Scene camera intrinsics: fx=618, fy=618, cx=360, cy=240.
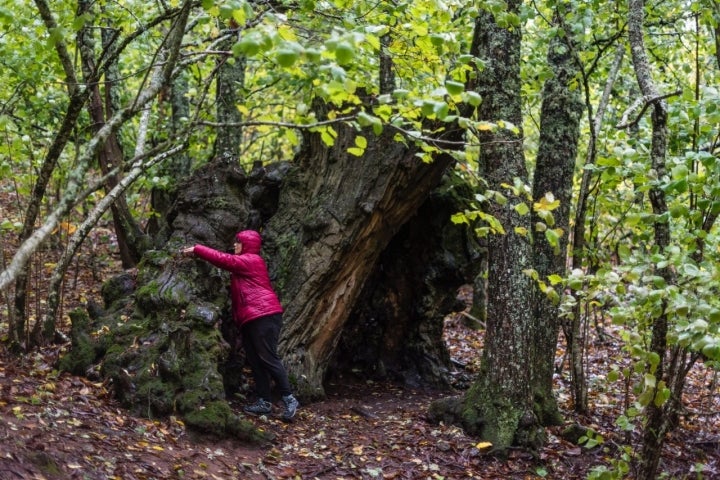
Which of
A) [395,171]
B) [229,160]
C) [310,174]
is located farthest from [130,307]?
[395,171]

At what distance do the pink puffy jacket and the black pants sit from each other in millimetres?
104

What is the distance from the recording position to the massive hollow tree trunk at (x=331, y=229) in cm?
791

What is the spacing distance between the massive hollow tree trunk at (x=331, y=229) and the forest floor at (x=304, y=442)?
879mm

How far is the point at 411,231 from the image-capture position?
Answer: 30.5 feet

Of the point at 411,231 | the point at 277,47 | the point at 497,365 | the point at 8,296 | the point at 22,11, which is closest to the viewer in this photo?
the point at 277,47

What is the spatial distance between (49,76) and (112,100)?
953 mm

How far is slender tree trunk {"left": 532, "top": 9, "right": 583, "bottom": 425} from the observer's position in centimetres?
778

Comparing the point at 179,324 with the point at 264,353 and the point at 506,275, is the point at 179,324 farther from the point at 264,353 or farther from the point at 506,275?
the point at 506,275

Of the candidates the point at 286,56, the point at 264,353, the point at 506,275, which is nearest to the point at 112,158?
the point at 264,353

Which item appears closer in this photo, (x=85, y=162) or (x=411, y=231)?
(x=85, y=162)

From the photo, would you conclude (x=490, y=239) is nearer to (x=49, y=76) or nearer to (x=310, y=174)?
(x=310, y=174)

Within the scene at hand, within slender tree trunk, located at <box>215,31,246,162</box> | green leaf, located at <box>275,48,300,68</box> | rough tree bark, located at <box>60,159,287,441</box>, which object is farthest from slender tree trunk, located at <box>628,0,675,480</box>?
slender tree trunk, located at <box>215,31,246,162</box>

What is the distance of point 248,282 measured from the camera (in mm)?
7336

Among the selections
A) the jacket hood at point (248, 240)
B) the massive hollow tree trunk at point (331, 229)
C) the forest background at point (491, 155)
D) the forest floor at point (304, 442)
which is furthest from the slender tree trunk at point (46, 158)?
the massive hollow tree trunk at point (331, 229)
